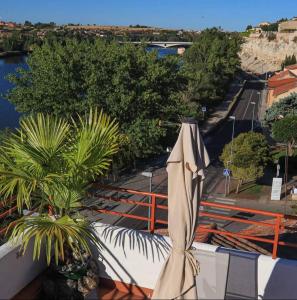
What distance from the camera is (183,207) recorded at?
13.6 feet

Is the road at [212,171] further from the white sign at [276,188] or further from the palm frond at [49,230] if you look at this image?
the palm frond at [49,230]

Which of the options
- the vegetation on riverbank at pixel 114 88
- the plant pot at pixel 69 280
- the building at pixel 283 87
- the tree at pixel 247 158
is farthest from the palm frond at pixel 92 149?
the building at pixel 283 87

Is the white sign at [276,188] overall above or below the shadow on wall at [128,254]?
below

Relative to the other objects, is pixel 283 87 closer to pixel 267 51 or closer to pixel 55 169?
pixel 55 169

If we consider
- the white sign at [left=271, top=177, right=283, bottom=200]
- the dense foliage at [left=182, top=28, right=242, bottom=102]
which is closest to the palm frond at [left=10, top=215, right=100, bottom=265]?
the white sign at [left=271, top=177, right=283, bottom=200]

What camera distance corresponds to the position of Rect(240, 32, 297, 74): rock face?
351 feet

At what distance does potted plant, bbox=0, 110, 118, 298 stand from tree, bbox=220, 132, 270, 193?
27.3 m

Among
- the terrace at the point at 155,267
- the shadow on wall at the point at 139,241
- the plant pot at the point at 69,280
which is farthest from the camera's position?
the shadow on wall at the point at 139,241

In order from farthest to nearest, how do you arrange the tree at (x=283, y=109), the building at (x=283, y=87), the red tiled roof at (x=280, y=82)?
the red tiled roof at (x=280, y=82) → the building at (x=283, y=87) → the tree at (x=283, y=109)

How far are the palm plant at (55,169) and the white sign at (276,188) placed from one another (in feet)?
78.3

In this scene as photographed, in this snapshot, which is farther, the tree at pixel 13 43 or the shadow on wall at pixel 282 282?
the tree at pixel 13 43

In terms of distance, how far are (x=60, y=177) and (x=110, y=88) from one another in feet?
80.5

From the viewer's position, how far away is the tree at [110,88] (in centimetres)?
2883

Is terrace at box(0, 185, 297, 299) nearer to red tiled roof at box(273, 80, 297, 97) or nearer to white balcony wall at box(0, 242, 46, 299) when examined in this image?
white balcony wall at box(0, 242, 46, 299)
